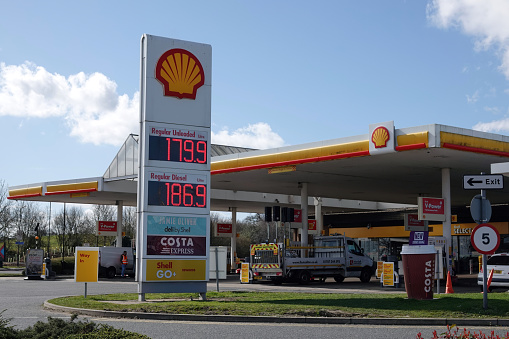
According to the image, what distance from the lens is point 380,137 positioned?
84.9 ft

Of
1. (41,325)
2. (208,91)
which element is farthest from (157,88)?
(41,325)

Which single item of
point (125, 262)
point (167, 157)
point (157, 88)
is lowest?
→ point (125, 262)

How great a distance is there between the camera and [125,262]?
136ft

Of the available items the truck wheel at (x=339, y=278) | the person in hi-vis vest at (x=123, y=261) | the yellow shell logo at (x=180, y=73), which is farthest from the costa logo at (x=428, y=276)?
the person in hi-vis vest at (x=123, y=261)

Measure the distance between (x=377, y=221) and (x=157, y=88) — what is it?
3617 centimetres

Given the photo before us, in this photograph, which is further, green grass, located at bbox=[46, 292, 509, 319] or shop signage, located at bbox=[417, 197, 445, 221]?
shop signage, located at bbox=[417, 197, 445, 221]

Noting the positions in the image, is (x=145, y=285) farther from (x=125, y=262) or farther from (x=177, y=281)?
(x=125, y=262)

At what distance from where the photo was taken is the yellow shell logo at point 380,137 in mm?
25675

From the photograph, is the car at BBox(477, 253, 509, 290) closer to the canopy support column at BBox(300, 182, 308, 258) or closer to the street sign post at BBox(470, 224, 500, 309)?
the street sign post at BBox(470, 224, 500, 309)

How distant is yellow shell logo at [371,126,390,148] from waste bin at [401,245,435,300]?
914cm

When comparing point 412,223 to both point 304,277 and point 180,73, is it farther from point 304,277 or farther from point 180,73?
point 180,73

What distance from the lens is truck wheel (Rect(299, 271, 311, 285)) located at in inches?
1268

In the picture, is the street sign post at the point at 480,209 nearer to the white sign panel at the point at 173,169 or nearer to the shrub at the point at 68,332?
the white sign panel at the point at 173,169

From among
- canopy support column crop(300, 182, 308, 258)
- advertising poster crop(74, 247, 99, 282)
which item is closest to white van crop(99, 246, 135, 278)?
canopy support column crop(300, 182, 308, 258)
